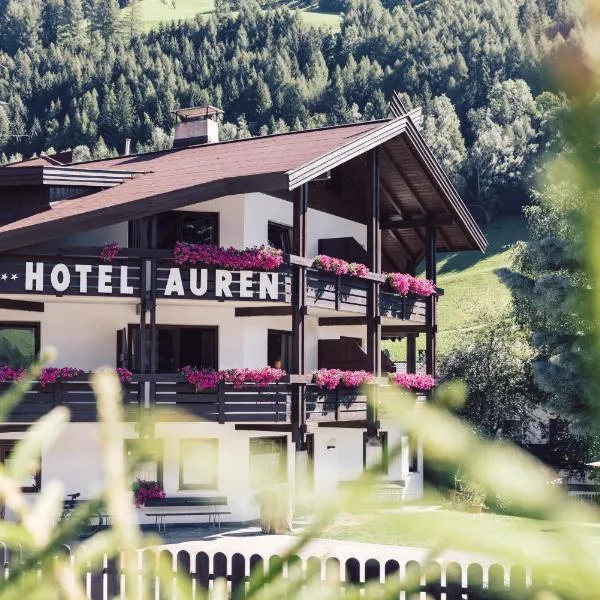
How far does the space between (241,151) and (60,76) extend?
126738 millimetres

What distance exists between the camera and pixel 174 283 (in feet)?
69.7

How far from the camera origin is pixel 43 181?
77.5 feet

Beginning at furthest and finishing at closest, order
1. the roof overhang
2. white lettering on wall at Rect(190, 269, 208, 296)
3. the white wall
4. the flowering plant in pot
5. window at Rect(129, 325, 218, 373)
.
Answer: the white wall
window at Rect(129, 325, 218, 373)
the roof overhang
the flowering plant in pot
white lettering on wall at Rect(190, 269, 208, 296)

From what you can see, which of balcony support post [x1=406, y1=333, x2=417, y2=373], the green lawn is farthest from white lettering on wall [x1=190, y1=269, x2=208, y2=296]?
the green lawn

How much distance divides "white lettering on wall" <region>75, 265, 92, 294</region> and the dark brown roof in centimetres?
68

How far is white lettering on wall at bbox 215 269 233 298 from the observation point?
70.8ft

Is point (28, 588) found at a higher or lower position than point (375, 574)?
higher

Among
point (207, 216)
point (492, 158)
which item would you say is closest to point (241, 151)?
point (207, 216)

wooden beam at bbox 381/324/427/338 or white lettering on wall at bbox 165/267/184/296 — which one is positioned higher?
white lettering on wall at bbox 165/267/184/296

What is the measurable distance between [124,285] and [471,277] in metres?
66.4

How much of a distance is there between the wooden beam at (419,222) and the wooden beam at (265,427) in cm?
674

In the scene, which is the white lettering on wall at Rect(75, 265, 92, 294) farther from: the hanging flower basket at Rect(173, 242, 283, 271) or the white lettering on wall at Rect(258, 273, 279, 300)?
the white lettering on wall at Rect(258, 273, 279, 300)

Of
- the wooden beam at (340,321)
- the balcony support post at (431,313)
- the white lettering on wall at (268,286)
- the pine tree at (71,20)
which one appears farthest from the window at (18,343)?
the pine tree at (71,20)

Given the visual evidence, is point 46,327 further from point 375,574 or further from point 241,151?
point 375,574
